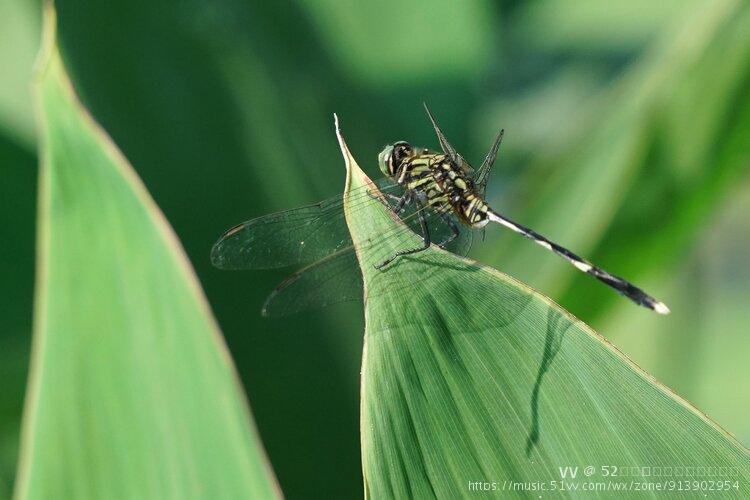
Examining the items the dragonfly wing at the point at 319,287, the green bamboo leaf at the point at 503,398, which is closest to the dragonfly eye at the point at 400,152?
the dragonfly wing at the point at 319,287

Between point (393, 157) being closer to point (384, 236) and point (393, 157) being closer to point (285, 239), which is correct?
point (285, 239)

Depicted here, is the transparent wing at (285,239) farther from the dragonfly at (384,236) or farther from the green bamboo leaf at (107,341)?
the green bamboo leaf at (107,341)

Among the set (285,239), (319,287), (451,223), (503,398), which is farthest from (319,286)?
(503,398)

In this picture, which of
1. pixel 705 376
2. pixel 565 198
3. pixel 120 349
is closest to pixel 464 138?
pixel 565 198

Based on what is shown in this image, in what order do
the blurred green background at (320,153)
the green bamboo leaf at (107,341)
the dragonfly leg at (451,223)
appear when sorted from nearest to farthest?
the green bamboo leaf at (107,341), the blurred green background at (320,153), the dragonfly leg at (451,223)

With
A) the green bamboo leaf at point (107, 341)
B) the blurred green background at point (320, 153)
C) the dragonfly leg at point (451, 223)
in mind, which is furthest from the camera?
the dragonfly leg at point (451, 223)

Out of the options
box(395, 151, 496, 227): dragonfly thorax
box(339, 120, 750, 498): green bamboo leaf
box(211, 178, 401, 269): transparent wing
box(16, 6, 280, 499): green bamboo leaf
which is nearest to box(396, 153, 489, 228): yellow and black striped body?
box(395, 151, 496, 227): dragonfly thorax
